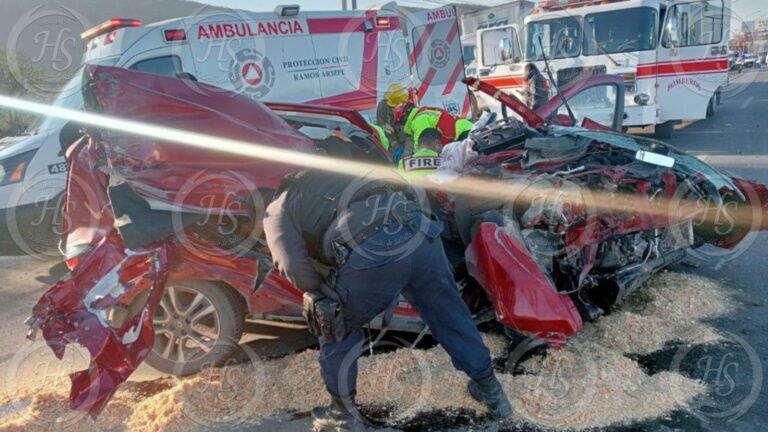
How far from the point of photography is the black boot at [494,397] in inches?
113

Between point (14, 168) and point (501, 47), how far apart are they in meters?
9.30

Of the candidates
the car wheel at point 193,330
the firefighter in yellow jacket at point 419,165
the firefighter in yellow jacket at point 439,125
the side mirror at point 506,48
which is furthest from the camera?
the side mirror at point 506,48

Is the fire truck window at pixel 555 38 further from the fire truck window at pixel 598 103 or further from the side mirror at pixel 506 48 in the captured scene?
the fire truck window at pixel 598 103

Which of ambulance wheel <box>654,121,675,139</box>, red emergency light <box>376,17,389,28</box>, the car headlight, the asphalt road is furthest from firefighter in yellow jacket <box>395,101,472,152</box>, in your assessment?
ambulance wheel <box>654,121,675,139</box>

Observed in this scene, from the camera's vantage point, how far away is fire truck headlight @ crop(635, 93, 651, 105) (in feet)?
35.3

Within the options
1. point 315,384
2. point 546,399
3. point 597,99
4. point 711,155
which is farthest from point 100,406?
point 711,155

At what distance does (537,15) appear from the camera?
1184 cm

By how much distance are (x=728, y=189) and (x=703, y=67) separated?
8.04m

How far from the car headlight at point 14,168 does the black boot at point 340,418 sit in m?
4.11

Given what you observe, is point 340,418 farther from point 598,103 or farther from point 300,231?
point 598,103

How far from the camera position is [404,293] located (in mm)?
2871

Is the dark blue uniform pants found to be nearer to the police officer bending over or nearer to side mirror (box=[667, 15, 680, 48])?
the police officer bending over

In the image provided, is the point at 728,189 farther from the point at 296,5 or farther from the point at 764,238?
the point at 296,5

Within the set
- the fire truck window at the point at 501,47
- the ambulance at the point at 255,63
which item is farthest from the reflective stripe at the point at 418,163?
the fire truck window at the point at 501,47
